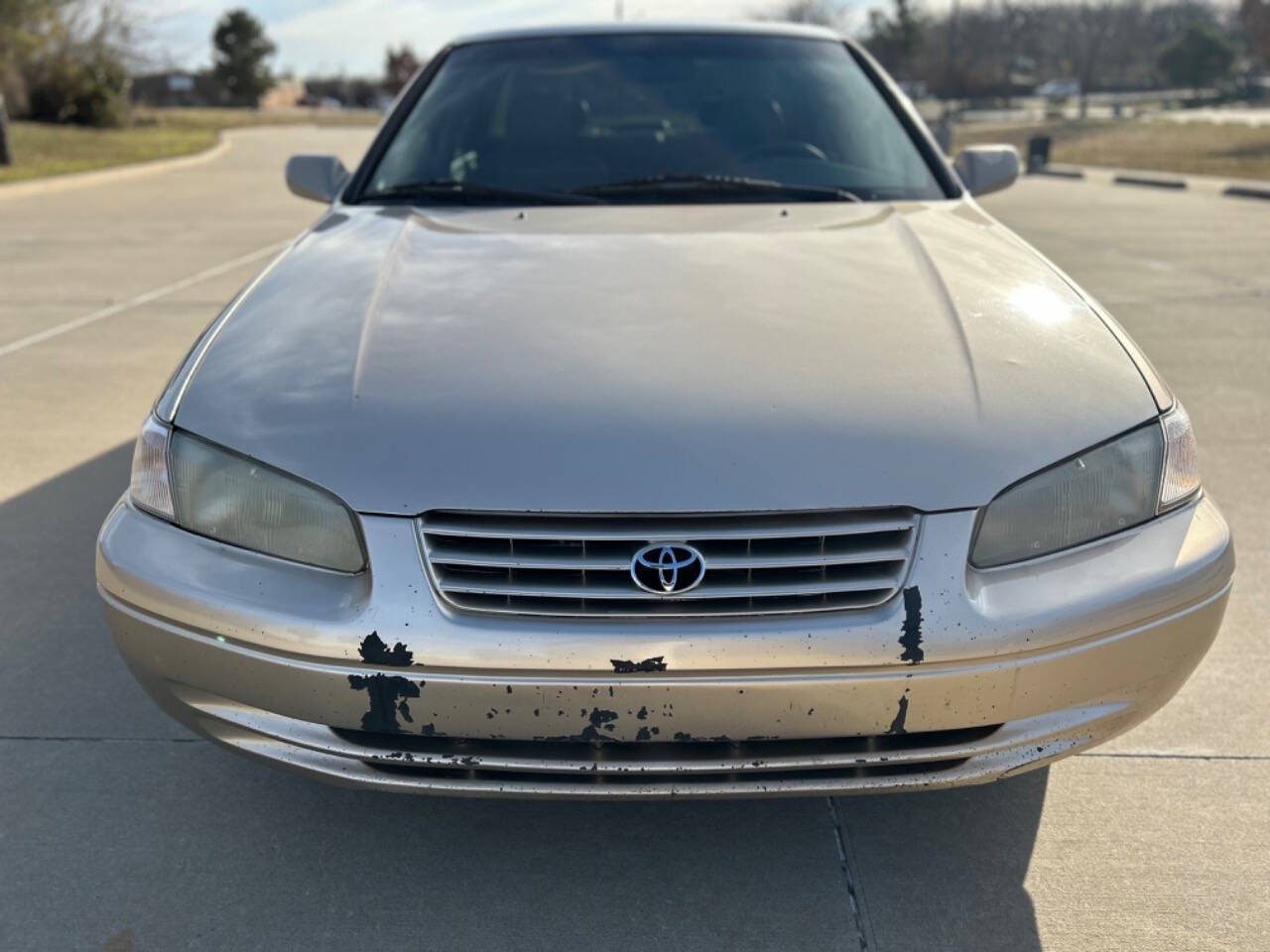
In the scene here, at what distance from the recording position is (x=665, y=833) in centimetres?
224

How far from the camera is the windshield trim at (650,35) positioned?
3242 mm

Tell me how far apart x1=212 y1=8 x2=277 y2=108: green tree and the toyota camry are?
6455cm

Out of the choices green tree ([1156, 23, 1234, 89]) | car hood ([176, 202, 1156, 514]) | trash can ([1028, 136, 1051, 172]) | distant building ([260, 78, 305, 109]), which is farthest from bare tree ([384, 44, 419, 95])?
car hood ([176, 202, 1156, 514])

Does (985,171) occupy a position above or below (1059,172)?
above

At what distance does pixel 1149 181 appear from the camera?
57.5ft

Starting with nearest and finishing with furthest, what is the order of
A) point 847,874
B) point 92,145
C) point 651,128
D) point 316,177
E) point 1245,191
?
point 847,874 < point 651,128 < point 316,177 < point 1245,191 < point 92,145

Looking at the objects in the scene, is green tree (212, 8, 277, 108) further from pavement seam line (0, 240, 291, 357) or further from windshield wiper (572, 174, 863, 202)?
windshield wiper (572, 174, 863, 202)

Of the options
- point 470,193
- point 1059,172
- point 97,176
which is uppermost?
point 470,193

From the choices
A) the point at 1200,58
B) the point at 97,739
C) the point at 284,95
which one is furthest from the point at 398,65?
the point at 97,739

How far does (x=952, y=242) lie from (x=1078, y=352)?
61 centimetres

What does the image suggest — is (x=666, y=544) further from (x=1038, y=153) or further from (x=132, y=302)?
(x=1038, y=153)

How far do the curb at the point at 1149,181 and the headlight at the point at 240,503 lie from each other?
17.4 m

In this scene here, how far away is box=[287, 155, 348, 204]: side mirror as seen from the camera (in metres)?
3.60

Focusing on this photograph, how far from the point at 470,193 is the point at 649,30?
0.95 metres
